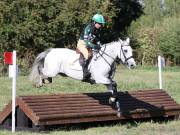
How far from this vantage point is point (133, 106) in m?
12.3

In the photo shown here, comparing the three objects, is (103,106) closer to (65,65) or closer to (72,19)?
(65,65)

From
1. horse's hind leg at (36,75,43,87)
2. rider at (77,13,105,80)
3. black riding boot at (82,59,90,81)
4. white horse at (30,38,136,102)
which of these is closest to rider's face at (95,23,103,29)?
rider at (77,13,105,80)

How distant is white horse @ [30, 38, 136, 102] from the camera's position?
434 inches

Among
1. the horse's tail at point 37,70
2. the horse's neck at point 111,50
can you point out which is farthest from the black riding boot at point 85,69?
the horse's tail at point 37,70

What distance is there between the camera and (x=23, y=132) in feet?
34.3

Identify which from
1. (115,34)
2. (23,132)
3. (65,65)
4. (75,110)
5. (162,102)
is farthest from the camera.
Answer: (115,34)

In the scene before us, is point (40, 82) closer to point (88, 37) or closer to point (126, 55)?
point (88, 37)

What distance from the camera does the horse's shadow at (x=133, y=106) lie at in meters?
11.9

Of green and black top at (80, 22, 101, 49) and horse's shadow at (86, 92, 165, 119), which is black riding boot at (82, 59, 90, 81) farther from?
horse's shadow at (86, 92, 165, 119)

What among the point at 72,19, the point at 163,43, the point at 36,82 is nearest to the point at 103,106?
the point at 36,82

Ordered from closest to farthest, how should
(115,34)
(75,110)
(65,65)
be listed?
(75,110)
(65,65)
(115,34)

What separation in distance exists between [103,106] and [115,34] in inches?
1369

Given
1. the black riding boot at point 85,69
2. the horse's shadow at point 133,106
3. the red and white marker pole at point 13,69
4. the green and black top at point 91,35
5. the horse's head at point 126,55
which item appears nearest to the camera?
the red and white marker pole at point 13,69

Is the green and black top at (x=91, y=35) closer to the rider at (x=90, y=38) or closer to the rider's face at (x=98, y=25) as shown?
the rider at (x=90, y=38)
